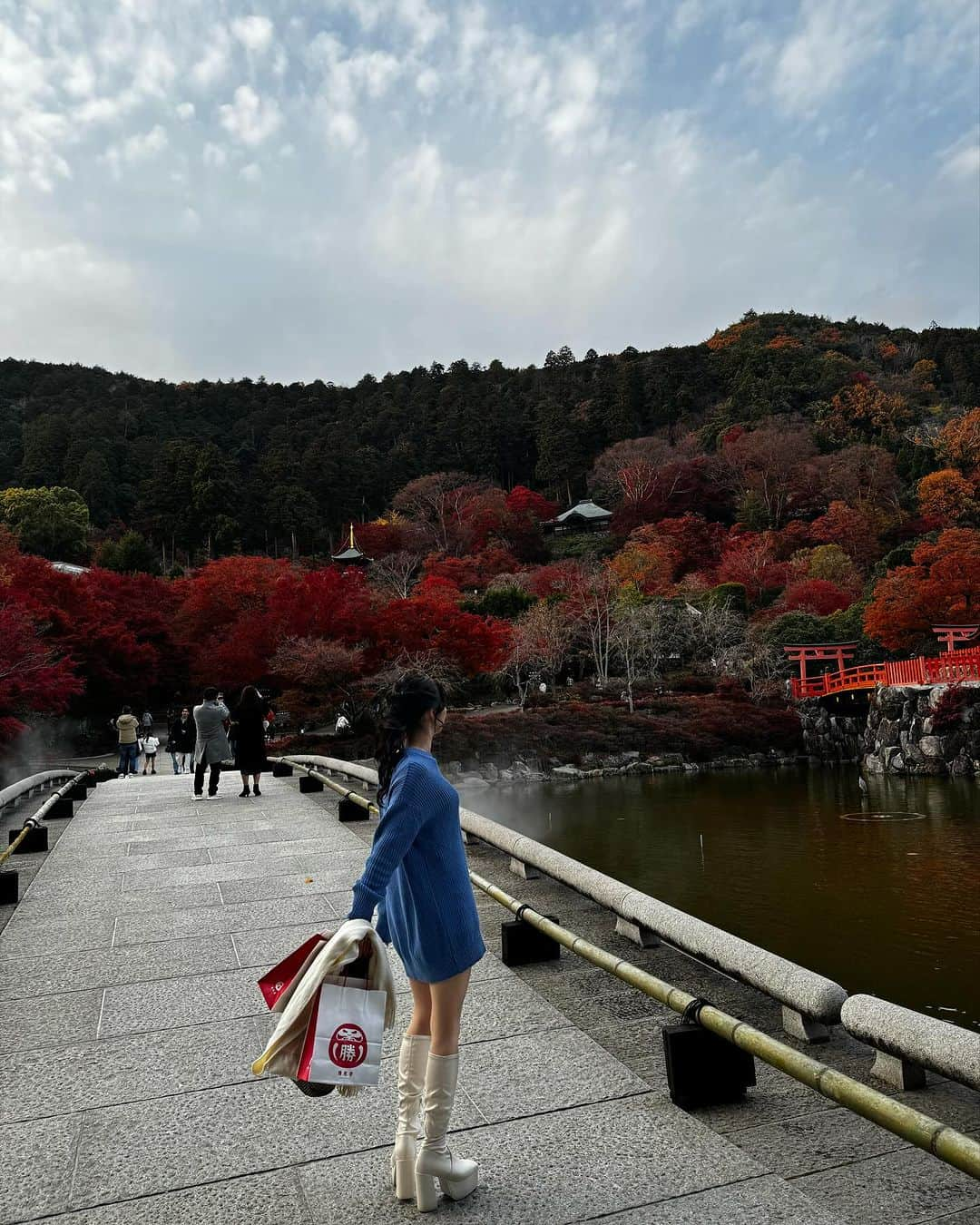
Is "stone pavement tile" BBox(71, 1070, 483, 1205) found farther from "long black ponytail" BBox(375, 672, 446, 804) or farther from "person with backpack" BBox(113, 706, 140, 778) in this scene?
"person with backpack" BBox(113, 706, 140, 778)

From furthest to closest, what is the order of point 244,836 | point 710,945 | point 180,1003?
1. point 244,836
2. point 180,1003
3. point 710,945

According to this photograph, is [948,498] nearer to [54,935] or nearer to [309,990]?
[54,935]

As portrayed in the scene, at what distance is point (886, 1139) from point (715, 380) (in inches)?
3285

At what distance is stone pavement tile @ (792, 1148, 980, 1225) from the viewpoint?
235cm

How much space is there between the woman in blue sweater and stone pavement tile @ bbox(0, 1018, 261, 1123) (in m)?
1.17

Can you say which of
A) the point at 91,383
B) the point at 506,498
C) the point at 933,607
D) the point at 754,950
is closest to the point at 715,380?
the point at 506,498

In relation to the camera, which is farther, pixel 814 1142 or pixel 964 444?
pixel 964 444

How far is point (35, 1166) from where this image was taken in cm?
274

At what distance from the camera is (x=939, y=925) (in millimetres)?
9023

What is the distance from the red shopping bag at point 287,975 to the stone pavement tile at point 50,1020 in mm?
1963

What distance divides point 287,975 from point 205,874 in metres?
4.90

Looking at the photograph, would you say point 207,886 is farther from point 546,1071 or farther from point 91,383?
point 91,383

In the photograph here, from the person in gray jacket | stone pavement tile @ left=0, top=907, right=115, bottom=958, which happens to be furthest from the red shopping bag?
the person in gray jacket

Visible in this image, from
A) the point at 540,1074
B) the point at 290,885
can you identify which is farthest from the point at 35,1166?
the point at 290,885
